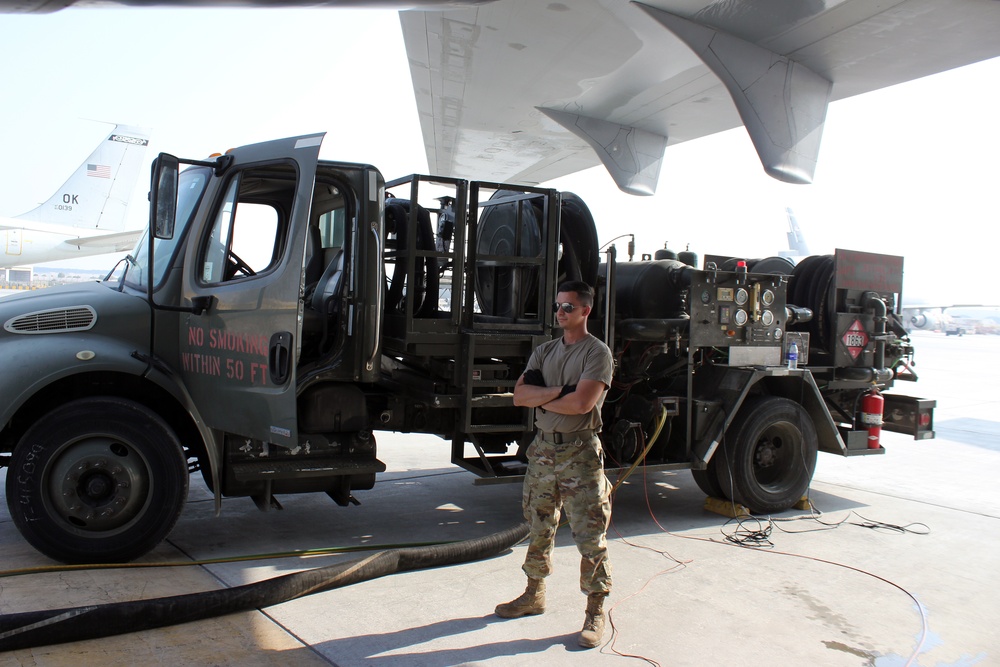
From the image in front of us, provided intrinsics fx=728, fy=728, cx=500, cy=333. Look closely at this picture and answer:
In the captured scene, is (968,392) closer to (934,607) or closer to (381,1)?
(934,607)

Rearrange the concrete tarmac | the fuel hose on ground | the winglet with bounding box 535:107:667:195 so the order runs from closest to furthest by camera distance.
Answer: the fuel hose on ground < the concrete tarmac < the winglet with bounding box 535:107:667:195

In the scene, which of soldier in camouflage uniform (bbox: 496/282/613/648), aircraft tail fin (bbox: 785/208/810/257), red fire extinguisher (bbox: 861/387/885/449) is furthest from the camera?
aircraft tail fin (bbox: 785/208/810/257)

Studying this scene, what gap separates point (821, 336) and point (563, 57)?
162 inches

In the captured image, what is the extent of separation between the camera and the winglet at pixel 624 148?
11.1 meters

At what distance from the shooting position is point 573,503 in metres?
3.92

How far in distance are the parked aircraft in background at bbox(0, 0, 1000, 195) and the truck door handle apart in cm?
267

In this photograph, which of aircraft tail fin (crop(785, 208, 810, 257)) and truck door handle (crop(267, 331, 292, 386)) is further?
aircraft tail fin (crop(785, 208, 810, 257))

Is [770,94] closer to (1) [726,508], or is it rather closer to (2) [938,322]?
(1) [726,508]

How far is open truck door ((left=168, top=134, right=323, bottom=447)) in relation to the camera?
4.55 meters

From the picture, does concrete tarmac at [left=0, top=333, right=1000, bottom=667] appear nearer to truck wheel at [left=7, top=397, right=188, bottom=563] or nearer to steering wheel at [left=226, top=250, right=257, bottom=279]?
truck wheel at [left=7, top=397, right=188, bottom=563]

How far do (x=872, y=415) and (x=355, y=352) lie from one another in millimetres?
5058

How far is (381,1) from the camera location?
6.04ft

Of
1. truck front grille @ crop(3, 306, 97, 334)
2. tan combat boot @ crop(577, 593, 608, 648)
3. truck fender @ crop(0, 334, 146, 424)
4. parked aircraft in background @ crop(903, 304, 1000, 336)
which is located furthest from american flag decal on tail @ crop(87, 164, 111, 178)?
parked aircraft in background @ crop(903, 304, 1000, 336)

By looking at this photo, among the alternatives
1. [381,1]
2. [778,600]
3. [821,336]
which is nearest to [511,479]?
[778,600]
